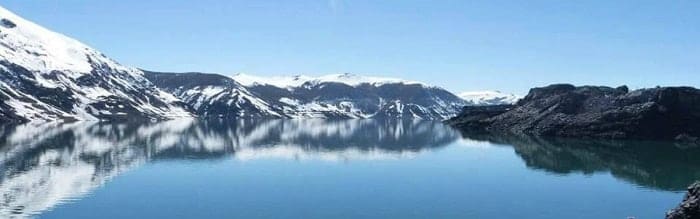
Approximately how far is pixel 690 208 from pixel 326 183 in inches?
2416

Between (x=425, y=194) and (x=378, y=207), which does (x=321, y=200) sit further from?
(x=425, y=194)

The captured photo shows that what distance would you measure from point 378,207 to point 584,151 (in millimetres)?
129644

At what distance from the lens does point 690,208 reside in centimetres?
6294

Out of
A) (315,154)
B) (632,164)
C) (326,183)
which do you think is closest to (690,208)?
(326,183)

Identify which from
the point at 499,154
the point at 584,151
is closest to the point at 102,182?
the point at 499,154

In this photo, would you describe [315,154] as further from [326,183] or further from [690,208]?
[690,208]

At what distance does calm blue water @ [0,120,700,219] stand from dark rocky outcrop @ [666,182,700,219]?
17947 mm

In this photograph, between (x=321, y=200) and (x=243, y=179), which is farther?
(x=243, y=179)

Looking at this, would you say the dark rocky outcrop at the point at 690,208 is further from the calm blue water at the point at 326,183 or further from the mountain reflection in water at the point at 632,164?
the mountain reflection in water at the point at 632,164

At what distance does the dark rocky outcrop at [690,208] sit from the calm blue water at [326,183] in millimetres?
17947

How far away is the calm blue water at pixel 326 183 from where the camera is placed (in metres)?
82.7

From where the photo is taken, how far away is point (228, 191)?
99938 mm

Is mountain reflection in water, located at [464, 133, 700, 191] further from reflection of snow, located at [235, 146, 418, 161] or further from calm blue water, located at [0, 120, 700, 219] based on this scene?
reflection of snow, located at [235, 146, 418, 161]

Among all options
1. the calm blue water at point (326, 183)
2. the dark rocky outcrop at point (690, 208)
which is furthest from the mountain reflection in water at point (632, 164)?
the dark rocky outcrop at point (690, 208)
